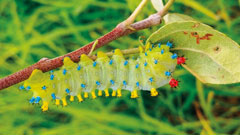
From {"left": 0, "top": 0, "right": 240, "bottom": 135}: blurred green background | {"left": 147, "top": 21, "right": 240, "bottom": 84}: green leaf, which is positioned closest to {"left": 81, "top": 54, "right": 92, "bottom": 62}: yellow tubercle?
{"left": 147, "top": 21, "right": 240, "bottom": 84}: green leaf

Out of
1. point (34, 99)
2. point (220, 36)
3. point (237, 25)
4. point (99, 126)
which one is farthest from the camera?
point (237, 25)

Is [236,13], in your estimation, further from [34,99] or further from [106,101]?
[34,99]

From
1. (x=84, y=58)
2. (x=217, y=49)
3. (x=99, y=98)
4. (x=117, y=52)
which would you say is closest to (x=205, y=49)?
(x=217, y=49)

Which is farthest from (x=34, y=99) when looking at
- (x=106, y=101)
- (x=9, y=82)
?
(x=106, y=101)

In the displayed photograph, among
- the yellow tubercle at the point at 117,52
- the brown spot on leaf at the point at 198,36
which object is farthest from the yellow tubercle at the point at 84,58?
the brown spot on leaf at the point at 198,36

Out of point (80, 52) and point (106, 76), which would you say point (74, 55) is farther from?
point (106, 76)

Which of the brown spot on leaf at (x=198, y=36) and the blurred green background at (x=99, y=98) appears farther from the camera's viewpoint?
the blurred green background at (x=99, y=98)

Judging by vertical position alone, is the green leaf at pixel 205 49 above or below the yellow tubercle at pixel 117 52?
below

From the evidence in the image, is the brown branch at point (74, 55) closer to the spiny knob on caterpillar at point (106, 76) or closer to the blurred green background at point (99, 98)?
the spiny knob on caterpillar at point (106, 76)
